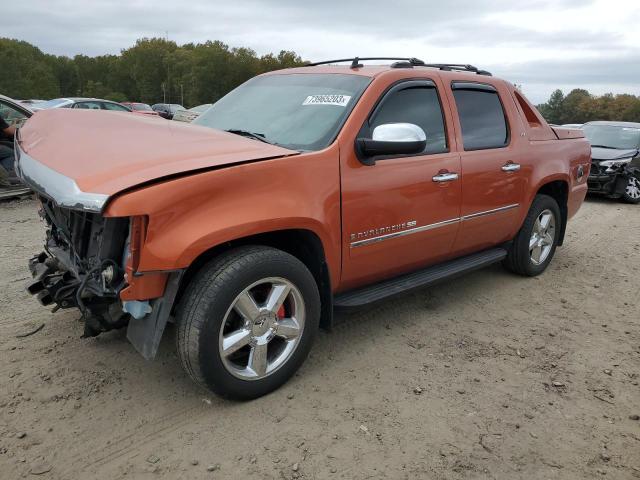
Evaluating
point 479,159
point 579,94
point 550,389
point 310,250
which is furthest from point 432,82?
point 579,94

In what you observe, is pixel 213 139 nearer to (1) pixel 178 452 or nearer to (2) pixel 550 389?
(1) pixel 178 452

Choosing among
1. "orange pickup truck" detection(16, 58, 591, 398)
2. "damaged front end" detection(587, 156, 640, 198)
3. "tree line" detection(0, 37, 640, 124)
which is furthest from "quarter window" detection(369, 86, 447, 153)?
"tree line" detection(0, 37, 640, 124)

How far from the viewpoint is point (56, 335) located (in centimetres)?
356

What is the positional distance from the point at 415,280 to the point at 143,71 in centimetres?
9780

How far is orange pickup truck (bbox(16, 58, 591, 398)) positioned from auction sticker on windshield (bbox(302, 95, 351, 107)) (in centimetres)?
2

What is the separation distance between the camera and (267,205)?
2758 millimetres

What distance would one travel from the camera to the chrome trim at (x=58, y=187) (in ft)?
7.66

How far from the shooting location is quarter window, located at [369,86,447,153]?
11.4 ft

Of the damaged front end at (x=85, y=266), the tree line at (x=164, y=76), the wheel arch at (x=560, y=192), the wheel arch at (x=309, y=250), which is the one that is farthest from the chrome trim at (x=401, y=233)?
the tree line at (x=164, y=76)

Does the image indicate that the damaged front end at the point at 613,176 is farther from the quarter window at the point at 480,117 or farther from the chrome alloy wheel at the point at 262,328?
the chrome alloy wheel at the point at 262,328

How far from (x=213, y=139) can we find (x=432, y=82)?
5.65ft

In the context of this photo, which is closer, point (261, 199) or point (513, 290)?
point (261, 199)

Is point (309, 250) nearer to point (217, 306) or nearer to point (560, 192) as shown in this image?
point (217, 306)

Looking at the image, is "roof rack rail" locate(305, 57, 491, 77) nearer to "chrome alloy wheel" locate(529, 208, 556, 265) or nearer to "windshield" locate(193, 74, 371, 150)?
"windshield" locate(193, 74, 371, 150)
